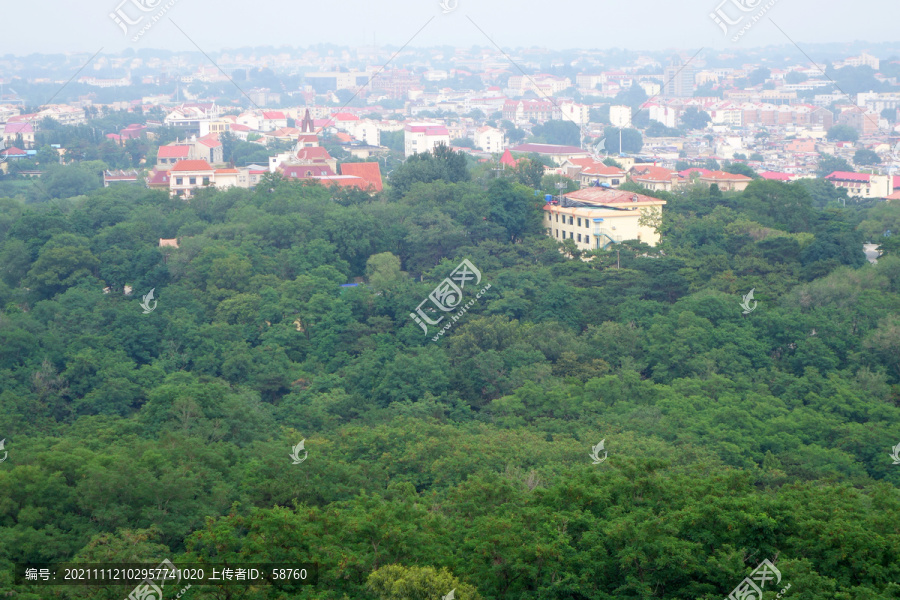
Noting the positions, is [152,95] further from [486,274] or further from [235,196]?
[486,274]

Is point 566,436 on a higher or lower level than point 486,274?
lower

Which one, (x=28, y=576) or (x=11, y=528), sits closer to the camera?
(x=28, y=576)

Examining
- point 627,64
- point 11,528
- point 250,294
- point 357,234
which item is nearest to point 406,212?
point 357,234

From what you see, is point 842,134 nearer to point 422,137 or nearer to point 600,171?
point 422,137

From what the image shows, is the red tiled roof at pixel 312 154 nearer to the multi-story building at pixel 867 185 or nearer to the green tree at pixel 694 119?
the multi-story building at pixel 867 185

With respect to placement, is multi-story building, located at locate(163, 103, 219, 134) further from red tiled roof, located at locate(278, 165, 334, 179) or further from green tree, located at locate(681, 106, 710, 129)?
green tree, located at locate(681, 106, 710, 129)

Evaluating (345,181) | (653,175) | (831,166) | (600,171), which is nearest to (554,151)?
(600,171)

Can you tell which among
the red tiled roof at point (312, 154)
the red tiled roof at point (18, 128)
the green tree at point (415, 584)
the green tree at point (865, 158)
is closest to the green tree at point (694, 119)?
the green tree at point (865, 158)
